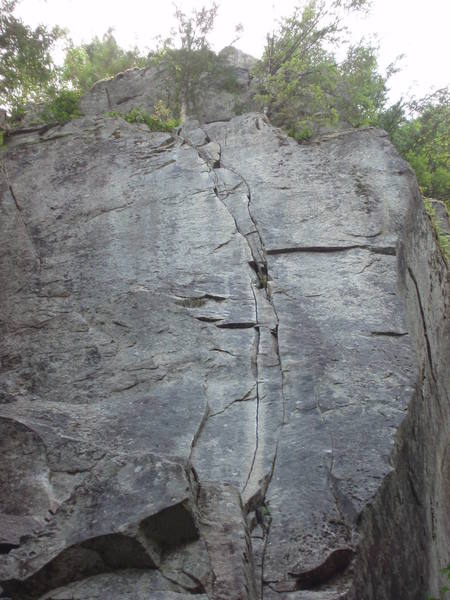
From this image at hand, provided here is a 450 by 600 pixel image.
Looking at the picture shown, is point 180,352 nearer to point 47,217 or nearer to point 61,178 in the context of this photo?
point 47,217

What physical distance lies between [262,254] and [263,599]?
5.35 metres

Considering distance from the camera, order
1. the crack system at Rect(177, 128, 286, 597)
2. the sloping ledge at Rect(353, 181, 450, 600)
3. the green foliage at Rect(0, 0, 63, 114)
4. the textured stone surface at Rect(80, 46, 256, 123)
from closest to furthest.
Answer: the sloping ledge at Rect(353, 181, 450, 600) < the crack system at Rect(177, 128, 286, 597) < the green foliage at Rect(0, 0, 63, 114) < the textured stone surface at Rect(80, 46, 256, 123)

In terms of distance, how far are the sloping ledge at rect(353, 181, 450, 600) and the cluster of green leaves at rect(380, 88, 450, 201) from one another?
5187 millimetres

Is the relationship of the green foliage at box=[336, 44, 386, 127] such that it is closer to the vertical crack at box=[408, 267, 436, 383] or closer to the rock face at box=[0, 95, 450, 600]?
the rock face at box=[0, 95, 450, 600]

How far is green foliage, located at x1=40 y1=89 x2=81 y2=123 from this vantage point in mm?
13357

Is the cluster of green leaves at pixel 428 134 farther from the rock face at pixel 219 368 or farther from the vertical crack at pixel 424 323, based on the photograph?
the vertical crack at pixel 424 323

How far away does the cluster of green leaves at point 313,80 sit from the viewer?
13.4 m

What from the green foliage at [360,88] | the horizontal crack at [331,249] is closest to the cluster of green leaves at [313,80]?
the green foliage at [360,88]

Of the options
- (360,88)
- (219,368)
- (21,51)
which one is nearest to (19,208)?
(21,51)

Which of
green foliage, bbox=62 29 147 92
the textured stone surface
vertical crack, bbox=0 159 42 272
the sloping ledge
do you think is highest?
green foliage, bbox=62 29 147 92

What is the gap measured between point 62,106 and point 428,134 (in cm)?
942

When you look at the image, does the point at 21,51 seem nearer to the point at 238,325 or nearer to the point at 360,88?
the point at 238,325

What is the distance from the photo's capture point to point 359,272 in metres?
8.93

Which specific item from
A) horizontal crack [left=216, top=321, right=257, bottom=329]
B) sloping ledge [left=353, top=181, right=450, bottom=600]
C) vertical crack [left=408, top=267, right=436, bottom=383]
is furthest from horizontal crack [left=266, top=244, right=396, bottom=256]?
horizontal crack [left=216, top=321, right=257, bottom=329]
